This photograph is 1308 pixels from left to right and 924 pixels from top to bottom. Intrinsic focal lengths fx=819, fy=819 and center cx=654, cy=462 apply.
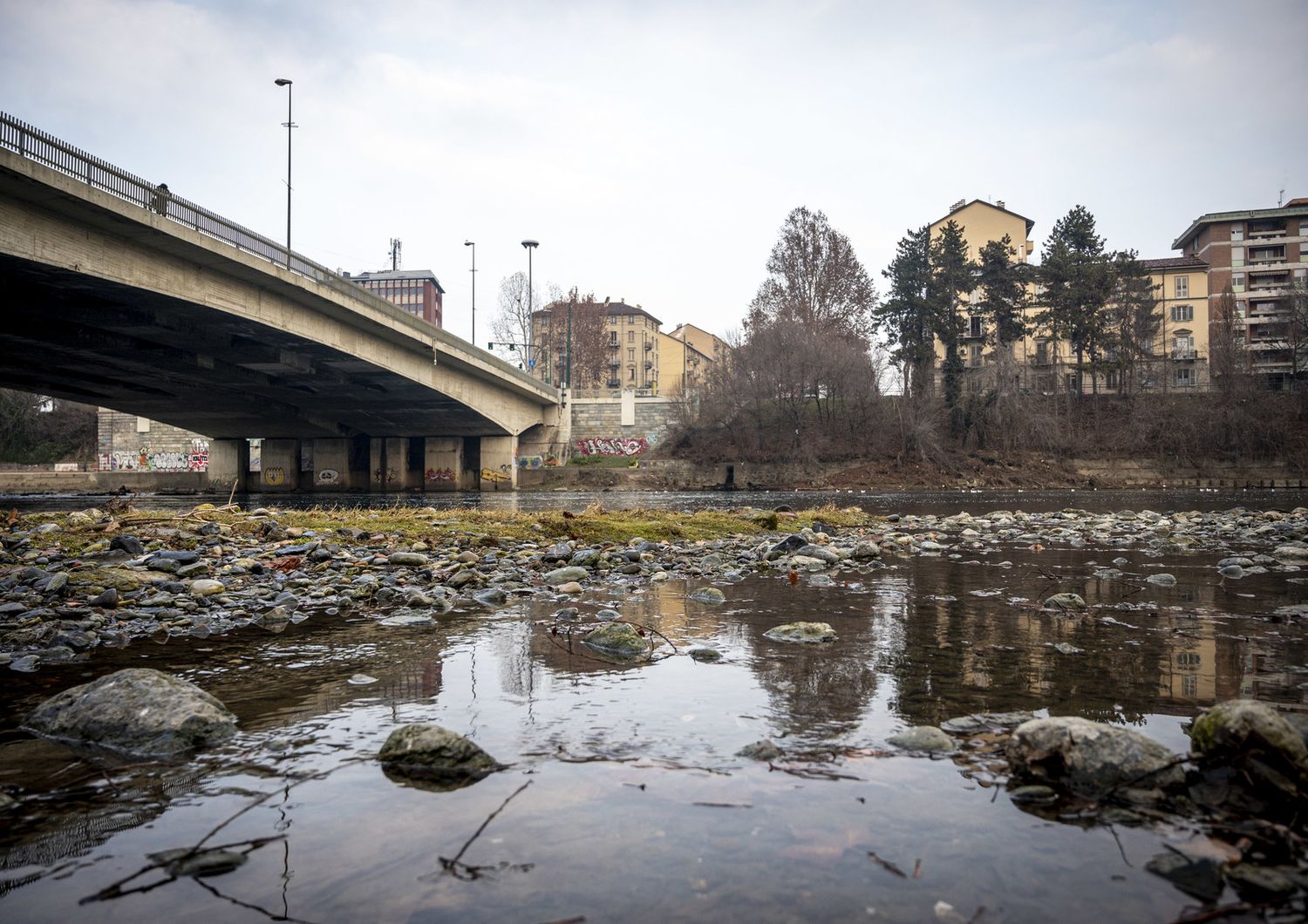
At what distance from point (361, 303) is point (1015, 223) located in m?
64.5

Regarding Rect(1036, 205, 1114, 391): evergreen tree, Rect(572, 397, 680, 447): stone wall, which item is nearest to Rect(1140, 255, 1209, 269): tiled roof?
Rect(1036, 205, 1114, 391): evergreen tree

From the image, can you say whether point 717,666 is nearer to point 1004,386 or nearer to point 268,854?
point 268,854

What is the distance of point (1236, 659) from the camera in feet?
17.0

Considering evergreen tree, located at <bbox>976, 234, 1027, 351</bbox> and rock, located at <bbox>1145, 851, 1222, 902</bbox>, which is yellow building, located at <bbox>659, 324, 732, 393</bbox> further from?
rock, located at <bbox>1145, 851, 1222, 902</bbox>

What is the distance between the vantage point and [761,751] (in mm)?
3494

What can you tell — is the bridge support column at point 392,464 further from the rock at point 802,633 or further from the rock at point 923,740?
the rock at point 923,740

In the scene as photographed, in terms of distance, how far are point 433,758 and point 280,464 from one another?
58.2 meters

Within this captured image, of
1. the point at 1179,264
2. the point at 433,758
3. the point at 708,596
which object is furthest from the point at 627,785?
the point at 1179,264

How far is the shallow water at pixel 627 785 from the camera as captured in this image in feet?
7.52

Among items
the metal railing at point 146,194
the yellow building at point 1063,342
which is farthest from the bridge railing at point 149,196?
the yellow building at point 1063,342

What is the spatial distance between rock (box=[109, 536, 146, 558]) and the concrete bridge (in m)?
14.5

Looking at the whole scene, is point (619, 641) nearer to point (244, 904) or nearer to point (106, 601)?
point (244, 904)

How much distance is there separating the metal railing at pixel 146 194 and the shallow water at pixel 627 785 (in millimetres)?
18967

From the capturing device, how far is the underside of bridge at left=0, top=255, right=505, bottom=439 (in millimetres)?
25406
